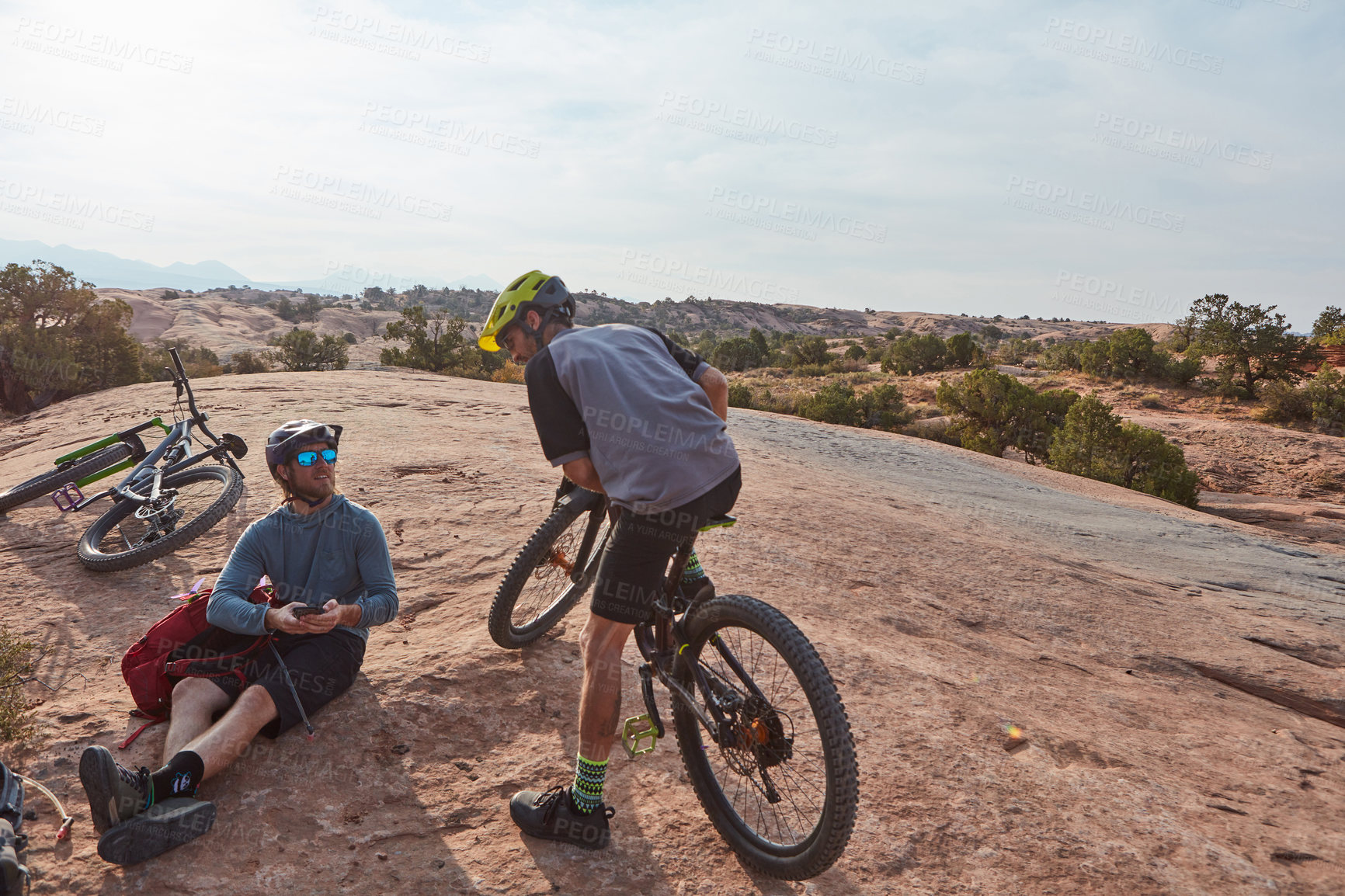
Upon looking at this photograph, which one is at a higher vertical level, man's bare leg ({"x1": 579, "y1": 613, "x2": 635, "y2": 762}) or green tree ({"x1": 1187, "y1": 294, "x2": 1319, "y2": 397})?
green tree ({"x1": 1187, "y1": 294, "x2": 1319, "y2": 397})

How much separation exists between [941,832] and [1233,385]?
33460mm

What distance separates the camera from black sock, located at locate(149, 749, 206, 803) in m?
2.58

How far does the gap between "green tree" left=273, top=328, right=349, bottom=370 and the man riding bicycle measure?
2540 cm

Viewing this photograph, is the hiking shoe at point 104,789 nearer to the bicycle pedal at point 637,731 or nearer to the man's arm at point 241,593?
the man's arm at point 241,593

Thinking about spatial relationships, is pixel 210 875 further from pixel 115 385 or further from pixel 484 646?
pixel 115 385

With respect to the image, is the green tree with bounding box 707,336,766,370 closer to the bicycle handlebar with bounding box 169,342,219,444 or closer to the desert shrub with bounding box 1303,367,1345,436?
the desert shrub with bounding box 1303,367,1345,436

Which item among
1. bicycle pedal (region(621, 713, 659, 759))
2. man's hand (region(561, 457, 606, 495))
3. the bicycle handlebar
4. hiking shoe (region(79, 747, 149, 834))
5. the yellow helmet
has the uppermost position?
the yellow helmet

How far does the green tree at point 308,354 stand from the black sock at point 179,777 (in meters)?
24.9

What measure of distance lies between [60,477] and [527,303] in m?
6.01

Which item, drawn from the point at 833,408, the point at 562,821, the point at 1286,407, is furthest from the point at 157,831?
the point at 1286,407

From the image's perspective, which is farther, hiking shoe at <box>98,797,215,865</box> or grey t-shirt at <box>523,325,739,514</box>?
grey t-shirt at <box>523,325,739,514</box>

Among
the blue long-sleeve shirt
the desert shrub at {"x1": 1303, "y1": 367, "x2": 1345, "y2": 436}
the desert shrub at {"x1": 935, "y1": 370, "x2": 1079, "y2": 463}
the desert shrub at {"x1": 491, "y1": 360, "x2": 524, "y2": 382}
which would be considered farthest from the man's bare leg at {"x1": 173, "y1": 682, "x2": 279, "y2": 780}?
the desert shrub at {"x1": 1303, "y1": 367, "x2": 1345, "y2": 436}

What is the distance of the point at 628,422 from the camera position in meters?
2.45

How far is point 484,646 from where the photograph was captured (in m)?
3.92
